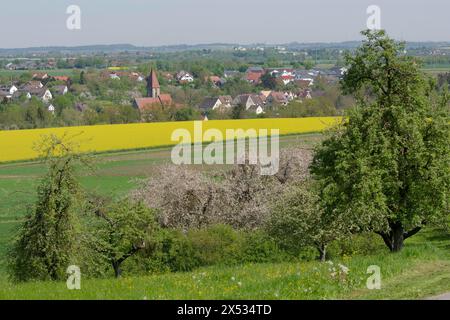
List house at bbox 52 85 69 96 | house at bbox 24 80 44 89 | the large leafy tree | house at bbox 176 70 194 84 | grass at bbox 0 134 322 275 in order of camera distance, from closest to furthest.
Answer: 1. the large leafy tree
2. grass at bbox 0 134 322 275
3. house at bbox 52 85 69 96
4. house at bbox 24 80 44 89
5. house at bbox 176 70 194 84

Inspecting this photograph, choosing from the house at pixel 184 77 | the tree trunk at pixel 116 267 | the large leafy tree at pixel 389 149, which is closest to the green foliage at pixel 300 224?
the tree trunk at pixel 116 267

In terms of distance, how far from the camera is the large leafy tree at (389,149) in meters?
19.0

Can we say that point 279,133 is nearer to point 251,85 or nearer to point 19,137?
point 19,137

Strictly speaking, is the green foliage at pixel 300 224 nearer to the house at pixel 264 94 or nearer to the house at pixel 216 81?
the house at pixel 264 94

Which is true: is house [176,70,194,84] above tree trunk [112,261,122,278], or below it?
above

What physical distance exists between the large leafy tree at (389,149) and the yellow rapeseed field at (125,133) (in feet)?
136

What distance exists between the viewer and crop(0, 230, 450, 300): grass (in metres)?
12.1

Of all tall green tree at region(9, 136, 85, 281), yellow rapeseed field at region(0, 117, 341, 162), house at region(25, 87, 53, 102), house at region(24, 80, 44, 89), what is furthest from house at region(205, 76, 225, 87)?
tall green tree at region(9, 136, 85, 281)

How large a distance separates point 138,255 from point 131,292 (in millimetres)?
15520

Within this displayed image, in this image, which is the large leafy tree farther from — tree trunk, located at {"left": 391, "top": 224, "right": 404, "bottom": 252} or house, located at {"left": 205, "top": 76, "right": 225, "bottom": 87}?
house, located at {"left": 205, "top": 76, "right": 225, "bottom": 87}

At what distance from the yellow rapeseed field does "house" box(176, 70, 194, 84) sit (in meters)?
101

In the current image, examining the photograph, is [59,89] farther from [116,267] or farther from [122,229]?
[122,229]

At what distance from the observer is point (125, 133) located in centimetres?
7206
